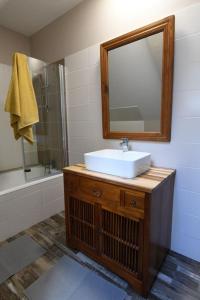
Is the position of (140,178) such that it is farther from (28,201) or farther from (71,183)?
(28,201)

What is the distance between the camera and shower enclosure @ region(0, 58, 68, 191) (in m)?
2.11

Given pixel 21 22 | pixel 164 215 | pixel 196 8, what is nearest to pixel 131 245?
pixel 164 215

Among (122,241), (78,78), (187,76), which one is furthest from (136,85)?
(122,241)

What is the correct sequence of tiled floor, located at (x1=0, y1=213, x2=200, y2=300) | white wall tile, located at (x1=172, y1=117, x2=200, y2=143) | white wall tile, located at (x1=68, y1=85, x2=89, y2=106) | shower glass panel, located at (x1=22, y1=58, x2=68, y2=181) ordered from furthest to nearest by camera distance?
1. shower glass panel, located at (x1=22, y1=58, x2=68, y2=181)
2. white wall tile, located at (x1=68, y1=85, x2=89, y2=106)
3. white wall tile, located at (x1=172, y1=117, x2=200, y2=143)
4. tiled floor, located at (x1=0, y1=213, x2=200, y2=300)

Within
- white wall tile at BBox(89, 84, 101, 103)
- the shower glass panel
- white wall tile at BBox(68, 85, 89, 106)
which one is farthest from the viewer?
the shower glass panel

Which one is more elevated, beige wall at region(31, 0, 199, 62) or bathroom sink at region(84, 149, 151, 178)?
beige wall at region(31, 0, 199, 62)

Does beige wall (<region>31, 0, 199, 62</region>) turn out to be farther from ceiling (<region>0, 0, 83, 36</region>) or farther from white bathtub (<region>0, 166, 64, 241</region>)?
white bathtub (<region>0, 166, 64, 241</region>)

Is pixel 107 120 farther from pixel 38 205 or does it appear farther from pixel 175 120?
pixel 38 205

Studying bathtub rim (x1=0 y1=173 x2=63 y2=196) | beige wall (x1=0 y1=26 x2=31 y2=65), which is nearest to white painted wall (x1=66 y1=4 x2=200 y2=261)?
bathtub rim (x1=0 y1=173 x2=63 y2=196)

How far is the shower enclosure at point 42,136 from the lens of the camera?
2105 millimetres

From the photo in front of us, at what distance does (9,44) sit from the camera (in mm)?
2336

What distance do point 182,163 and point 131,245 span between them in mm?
722

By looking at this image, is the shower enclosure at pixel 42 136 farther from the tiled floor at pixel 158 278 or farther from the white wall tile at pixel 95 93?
the tiled floor at pixel 158 278

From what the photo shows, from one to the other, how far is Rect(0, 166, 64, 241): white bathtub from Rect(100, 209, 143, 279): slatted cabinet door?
3.07 ft
